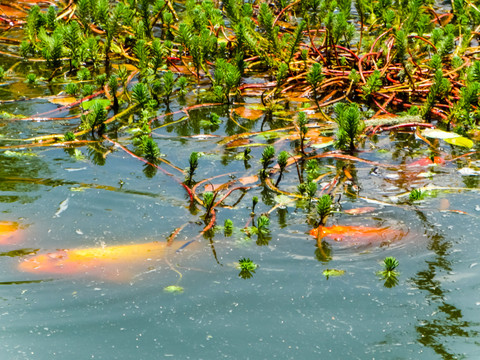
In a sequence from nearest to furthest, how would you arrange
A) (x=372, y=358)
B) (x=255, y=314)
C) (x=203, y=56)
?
(x=372, y=358) < (x=255, y=314) < (x=203, y=56)

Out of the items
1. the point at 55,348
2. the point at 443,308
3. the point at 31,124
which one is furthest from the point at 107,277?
the point at 31,124

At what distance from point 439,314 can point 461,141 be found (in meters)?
1.92

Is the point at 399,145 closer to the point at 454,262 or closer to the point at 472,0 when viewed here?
the point at 454,262

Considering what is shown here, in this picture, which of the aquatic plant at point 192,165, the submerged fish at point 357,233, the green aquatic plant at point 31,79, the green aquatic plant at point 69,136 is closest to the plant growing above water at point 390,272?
the submerged fish at point 357,233

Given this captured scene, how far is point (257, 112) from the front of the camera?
484cm

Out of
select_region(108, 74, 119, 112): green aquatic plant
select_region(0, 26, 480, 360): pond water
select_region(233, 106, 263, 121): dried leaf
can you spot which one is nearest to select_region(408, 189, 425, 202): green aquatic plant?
select_region(0, 26, 480, 360): pond water

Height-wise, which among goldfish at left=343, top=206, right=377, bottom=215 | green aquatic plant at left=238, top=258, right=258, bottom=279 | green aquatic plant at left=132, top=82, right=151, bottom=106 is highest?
green aquatic plant at left=132, top=82, right=151, bottom=106

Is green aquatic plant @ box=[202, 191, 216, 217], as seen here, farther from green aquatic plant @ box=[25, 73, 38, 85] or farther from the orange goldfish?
green aquatic plant @ box=[25, 73, 38, 85]

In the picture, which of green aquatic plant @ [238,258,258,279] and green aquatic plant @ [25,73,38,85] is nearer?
green aquatic plant @ [238,258,258,279]

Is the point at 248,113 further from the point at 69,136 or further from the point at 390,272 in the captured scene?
the point at 390,272

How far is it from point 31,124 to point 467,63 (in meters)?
3.24

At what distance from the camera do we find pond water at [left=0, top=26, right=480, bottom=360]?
2.43 metres

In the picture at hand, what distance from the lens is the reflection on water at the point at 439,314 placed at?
7.94 ft

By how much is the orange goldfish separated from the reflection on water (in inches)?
70.7
